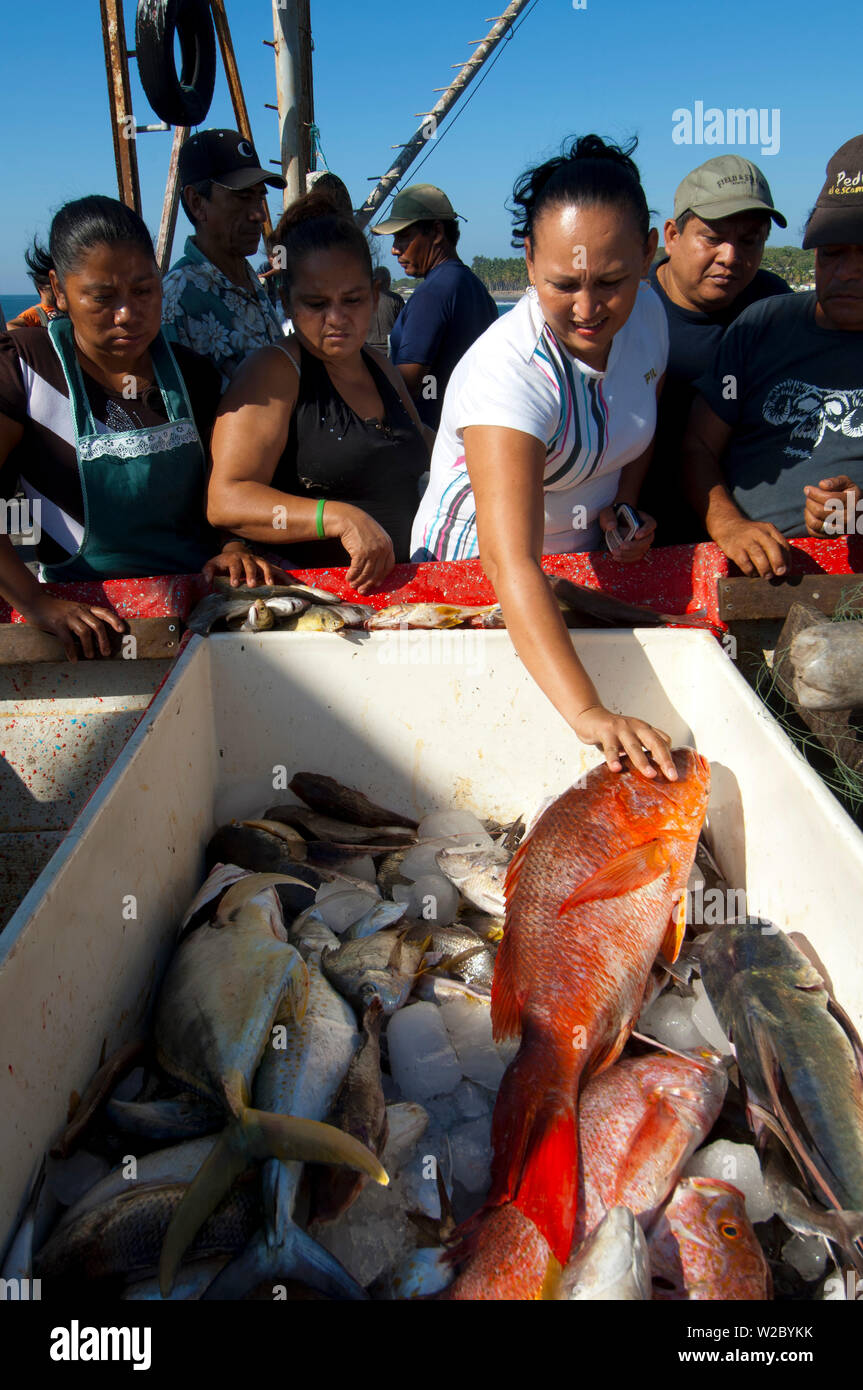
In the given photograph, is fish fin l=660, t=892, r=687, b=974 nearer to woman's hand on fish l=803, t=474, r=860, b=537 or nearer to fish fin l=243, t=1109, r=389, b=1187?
fish fin l=243, t=1109, r=389, b=1187

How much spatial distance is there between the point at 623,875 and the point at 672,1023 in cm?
32

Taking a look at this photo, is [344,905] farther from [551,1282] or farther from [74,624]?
[74,624]

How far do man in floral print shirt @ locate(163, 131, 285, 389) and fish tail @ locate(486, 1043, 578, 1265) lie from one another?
3.29 m

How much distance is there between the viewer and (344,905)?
2.15 m

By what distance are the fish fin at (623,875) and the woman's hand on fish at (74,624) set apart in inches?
67.2

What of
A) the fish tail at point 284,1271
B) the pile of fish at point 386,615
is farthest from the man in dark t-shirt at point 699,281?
the fish tail at point 284,1271

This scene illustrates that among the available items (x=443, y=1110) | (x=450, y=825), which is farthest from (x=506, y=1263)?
(x=450, y=825)

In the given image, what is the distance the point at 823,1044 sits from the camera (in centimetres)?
150

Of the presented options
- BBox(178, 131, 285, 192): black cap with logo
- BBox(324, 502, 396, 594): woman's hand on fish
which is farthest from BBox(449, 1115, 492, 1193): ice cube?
BBox(178, 131, 285, 192): black cap with logo

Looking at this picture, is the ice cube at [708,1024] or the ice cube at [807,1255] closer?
the ice cube at [807,1255]

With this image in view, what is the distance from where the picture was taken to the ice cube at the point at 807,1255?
1.34 meters

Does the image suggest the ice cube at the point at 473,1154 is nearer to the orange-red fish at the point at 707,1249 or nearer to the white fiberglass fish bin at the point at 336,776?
the orange-red fish at the point at 707,1249
